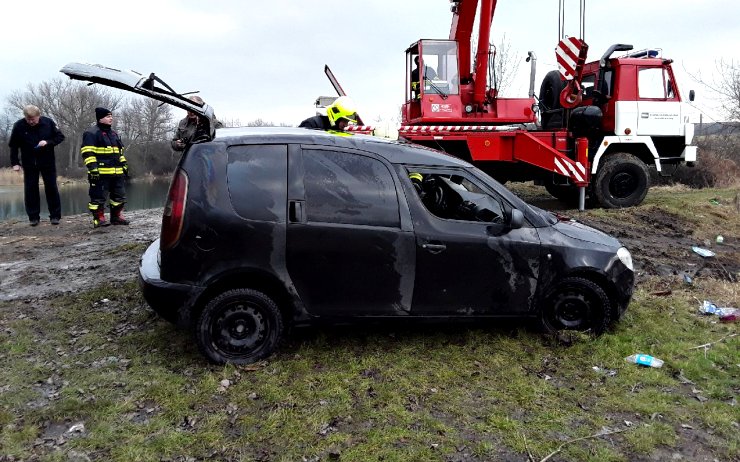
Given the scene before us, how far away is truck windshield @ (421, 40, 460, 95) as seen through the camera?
35.6ft

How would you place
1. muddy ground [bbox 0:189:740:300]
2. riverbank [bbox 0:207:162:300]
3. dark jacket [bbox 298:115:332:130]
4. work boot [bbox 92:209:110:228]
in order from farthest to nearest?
work boot [bbox 92:209:110:228] < dark jacket [bbox 298:115:332:130] < muddy ground [bbox 0:189:740:300] < riverbank [bbox 0:207:162:300]

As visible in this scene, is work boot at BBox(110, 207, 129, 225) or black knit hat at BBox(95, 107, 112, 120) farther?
work boot at BBox(110, 207, 129, 225)

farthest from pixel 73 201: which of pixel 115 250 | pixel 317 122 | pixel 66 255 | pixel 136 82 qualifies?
pixel 136 82

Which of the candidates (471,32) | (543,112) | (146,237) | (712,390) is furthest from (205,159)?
(543,112)

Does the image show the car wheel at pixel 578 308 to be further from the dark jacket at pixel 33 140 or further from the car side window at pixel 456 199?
the dark jacket at pixel 33 140

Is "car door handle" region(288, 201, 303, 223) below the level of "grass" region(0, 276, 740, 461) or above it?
above

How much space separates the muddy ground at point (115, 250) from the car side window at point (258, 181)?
279 centimetres

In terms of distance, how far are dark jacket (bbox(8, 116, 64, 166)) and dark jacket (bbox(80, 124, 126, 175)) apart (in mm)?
515

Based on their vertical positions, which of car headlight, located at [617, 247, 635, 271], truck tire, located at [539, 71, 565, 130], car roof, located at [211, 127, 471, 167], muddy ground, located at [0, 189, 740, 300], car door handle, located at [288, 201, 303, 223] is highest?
truck tire, located at [539, 71, 565, 130]

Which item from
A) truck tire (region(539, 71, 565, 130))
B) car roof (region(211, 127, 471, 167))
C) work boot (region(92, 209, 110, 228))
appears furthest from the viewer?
truck tire (region(539, 71, 565, 130))

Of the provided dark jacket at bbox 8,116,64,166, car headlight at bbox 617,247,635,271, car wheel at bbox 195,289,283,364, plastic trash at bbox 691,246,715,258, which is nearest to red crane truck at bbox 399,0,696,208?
plastic trash at bbox 691,246,715,258

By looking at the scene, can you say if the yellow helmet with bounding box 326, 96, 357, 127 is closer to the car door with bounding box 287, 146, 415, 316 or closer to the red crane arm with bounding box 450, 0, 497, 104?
the car door with bounding box 287, 146, 415, 316

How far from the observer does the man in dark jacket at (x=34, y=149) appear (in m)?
8.02

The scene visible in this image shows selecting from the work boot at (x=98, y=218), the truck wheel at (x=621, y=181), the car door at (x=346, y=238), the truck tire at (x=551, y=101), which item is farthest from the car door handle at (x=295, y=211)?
the truck tire at (x=551, y=101)
